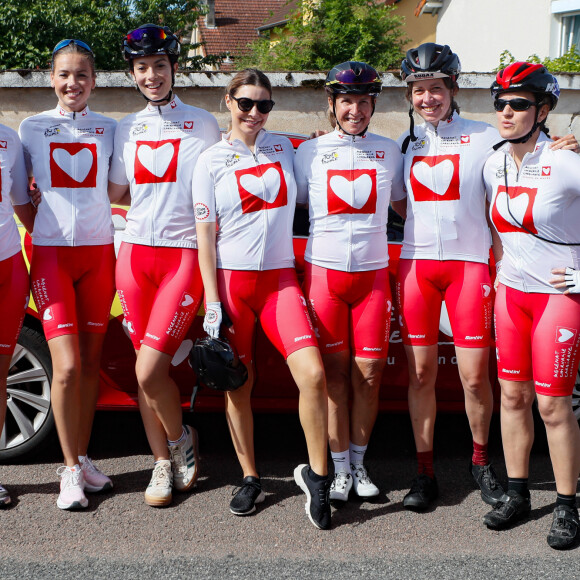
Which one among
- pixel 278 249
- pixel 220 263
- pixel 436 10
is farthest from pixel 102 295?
pixel 436 10

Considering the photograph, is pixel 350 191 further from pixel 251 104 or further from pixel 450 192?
pixel 251 104

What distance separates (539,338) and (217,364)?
1.47m

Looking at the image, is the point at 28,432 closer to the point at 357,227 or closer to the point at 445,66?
the point at 357,227

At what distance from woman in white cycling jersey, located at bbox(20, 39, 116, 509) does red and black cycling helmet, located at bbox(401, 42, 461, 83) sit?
1.54m

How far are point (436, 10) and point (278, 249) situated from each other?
2122cm

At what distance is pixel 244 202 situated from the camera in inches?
143

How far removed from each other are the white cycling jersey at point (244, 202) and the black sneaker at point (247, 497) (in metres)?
1.09

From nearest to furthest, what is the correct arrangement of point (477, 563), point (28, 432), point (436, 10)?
1. point (477, 563)
2. point (28, 432)
3. point (436, 10)

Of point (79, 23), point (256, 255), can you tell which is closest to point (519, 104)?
point (256, 255)

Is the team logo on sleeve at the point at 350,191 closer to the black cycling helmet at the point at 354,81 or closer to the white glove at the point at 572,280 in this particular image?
the black cycling helmet at the point at 354,81

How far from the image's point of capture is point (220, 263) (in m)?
3.67

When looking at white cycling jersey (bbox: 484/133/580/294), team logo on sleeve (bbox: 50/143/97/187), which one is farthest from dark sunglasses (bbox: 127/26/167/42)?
white cycling jersey (bbox: 484/133/580/294)

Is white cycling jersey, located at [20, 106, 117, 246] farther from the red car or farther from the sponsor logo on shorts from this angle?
the sponsor logo on shorts

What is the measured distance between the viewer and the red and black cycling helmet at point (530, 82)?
3383 millimetres
